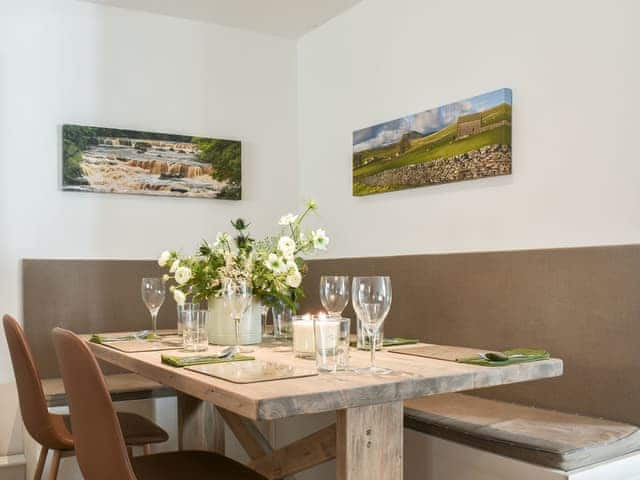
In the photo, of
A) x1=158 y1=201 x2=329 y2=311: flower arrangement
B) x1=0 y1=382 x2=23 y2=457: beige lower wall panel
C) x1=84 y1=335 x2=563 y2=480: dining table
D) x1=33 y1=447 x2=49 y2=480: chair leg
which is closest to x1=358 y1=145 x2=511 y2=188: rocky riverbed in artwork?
x1=158 y1=201 x2=329 y2=311: flower arrangement

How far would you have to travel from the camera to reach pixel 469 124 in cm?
308

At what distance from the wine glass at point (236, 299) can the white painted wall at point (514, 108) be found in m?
1.22

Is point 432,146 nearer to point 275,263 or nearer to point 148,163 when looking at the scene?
point 275,263

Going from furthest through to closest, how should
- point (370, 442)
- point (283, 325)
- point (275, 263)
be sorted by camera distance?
point (283, 325) < point (275, 263) < point (370, 442)

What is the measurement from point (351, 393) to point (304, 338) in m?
0.59

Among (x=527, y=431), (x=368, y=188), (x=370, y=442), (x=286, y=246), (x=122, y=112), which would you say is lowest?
(x=527, y=431)

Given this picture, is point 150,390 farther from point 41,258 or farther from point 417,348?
point 417,348

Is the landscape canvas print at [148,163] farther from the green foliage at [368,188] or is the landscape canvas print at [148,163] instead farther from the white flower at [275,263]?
the white flower at [275,263]

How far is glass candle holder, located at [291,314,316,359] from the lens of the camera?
218 centimetres

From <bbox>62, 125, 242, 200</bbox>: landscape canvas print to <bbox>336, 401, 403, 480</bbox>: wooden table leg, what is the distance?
2.47 metres

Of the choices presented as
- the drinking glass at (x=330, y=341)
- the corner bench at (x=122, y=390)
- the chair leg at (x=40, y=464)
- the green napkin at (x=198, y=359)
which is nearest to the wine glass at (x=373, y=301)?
the drinking glass at (x=330, y=341)

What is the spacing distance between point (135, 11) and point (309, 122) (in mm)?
1187

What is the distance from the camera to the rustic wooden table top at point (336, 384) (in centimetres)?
153

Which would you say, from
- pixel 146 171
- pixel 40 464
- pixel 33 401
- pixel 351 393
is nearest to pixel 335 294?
pixel 351 393
